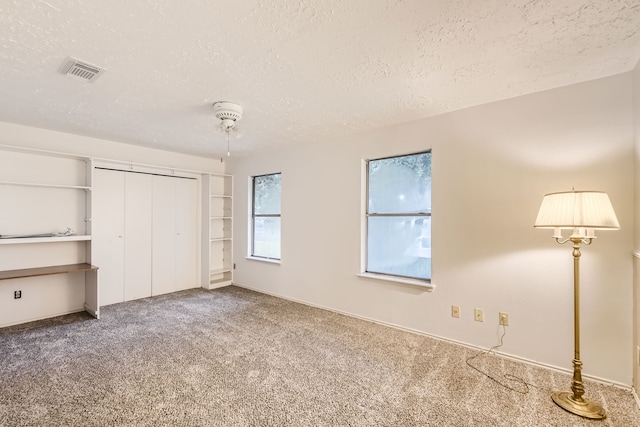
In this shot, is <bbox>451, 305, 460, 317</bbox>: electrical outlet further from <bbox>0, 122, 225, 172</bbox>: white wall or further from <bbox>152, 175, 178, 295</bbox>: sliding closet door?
<bbox>0, 122, 225, 172</bbox>: white wall

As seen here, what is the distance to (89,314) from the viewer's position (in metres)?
3.84

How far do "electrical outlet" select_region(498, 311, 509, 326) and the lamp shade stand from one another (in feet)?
3.59

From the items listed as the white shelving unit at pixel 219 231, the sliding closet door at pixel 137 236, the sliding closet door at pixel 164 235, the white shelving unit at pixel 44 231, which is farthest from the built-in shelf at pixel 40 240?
the white shelving unit at pixel 219 231

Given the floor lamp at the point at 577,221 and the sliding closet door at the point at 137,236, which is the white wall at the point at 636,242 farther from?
the sliding closet door at the point at 137,236

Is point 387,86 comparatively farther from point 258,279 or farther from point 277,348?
point 258,279

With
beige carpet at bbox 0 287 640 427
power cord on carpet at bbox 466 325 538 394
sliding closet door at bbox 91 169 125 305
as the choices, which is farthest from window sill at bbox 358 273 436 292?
sliding closet door at bbox 91 169 125 305

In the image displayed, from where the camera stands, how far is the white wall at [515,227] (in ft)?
7.38

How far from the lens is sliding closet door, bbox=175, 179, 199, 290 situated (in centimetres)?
504

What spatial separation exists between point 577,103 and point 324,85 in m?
2.05

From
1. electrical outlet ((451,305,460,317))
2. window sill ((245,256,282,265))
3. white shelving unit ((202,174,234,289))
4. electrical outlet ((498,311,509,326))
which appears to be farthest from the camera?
white shelving unit ((202,174,234,289))

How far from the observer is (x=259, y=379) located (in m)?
2.32

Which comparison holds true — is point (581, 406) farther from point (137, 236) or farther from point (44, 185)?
point (44, 185)

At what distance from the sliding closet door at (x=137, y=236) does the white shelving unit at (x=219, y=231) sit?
0.87 metres

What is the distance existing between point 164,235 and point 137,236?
40cm
